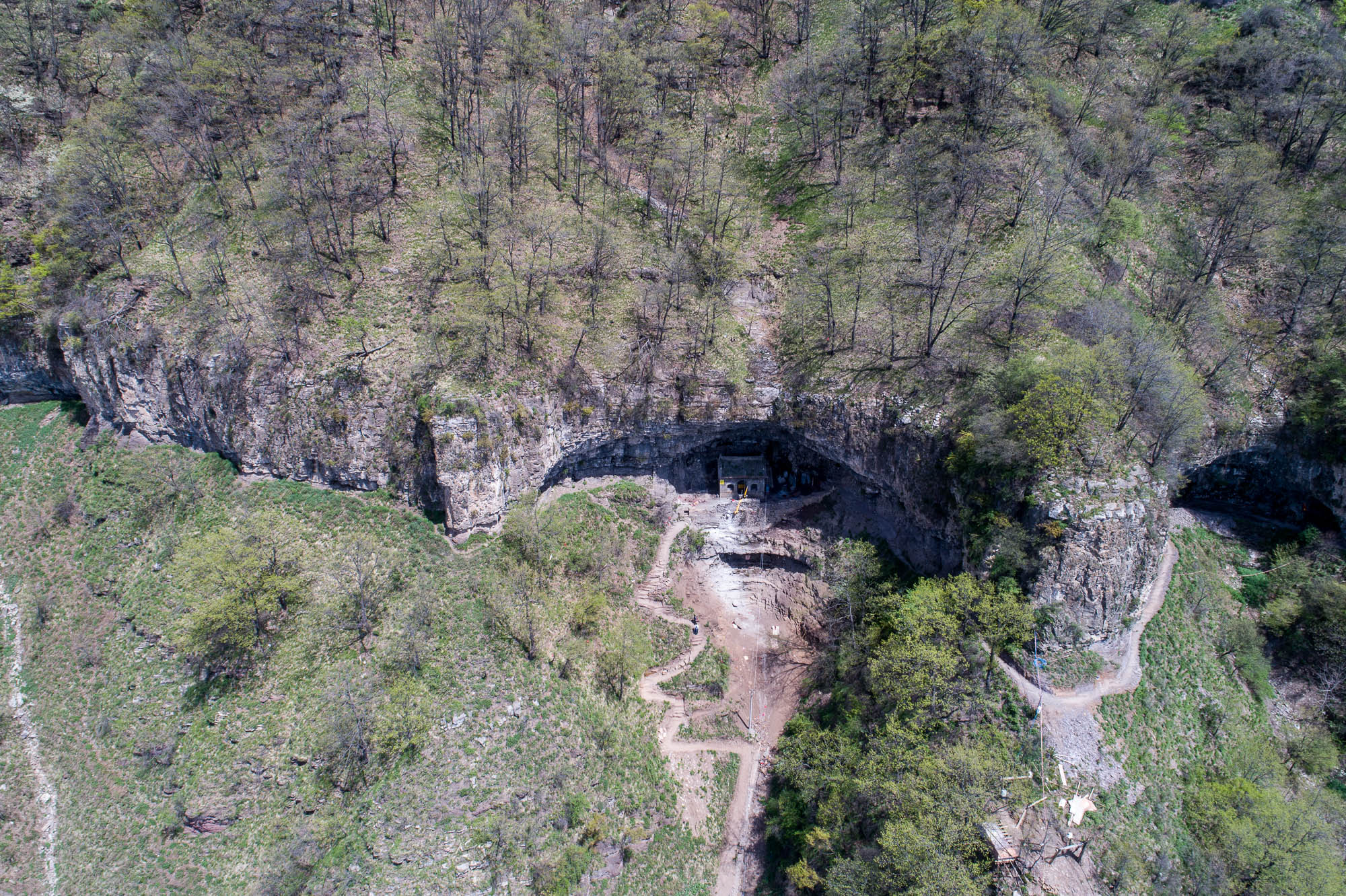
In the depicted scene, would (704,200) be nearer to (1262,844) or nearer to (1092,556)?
(1092,556)

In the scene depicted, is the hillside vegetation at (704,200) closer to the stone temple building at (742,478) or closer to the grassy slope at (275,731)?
the stone temple building at (742,478)

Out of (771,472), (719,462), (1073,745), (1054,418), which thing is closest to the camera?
(1073,745)

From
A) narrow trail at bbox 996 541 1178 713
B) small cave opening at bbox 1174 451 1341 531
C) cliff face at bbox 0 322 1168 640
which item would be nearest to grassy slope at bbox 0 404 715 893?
cliff face at bbox 0 322 1168 640

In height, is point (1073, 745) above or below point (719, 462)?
below

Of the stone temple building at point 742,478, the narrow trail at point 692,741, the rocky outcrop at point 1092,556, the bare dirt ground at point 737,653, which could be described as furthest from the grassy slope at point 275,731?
the rocky outcrop at point 1092,556

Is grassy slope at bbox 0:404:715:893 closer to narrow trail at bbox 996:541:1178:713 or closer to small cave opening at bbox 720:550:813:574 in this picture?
small cave opening at bbox 720:550:813:574

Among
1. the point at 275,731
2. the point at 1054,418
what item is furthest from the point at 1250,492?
the point at 275,731

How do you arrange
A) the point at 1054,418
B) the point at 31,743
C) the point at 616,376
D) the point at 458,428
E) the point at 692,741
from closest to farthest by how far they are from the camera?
the point at 31,743 → the point at 1054,418 → the point at 458,428 → the point at 692,741 → the point at 616,376
